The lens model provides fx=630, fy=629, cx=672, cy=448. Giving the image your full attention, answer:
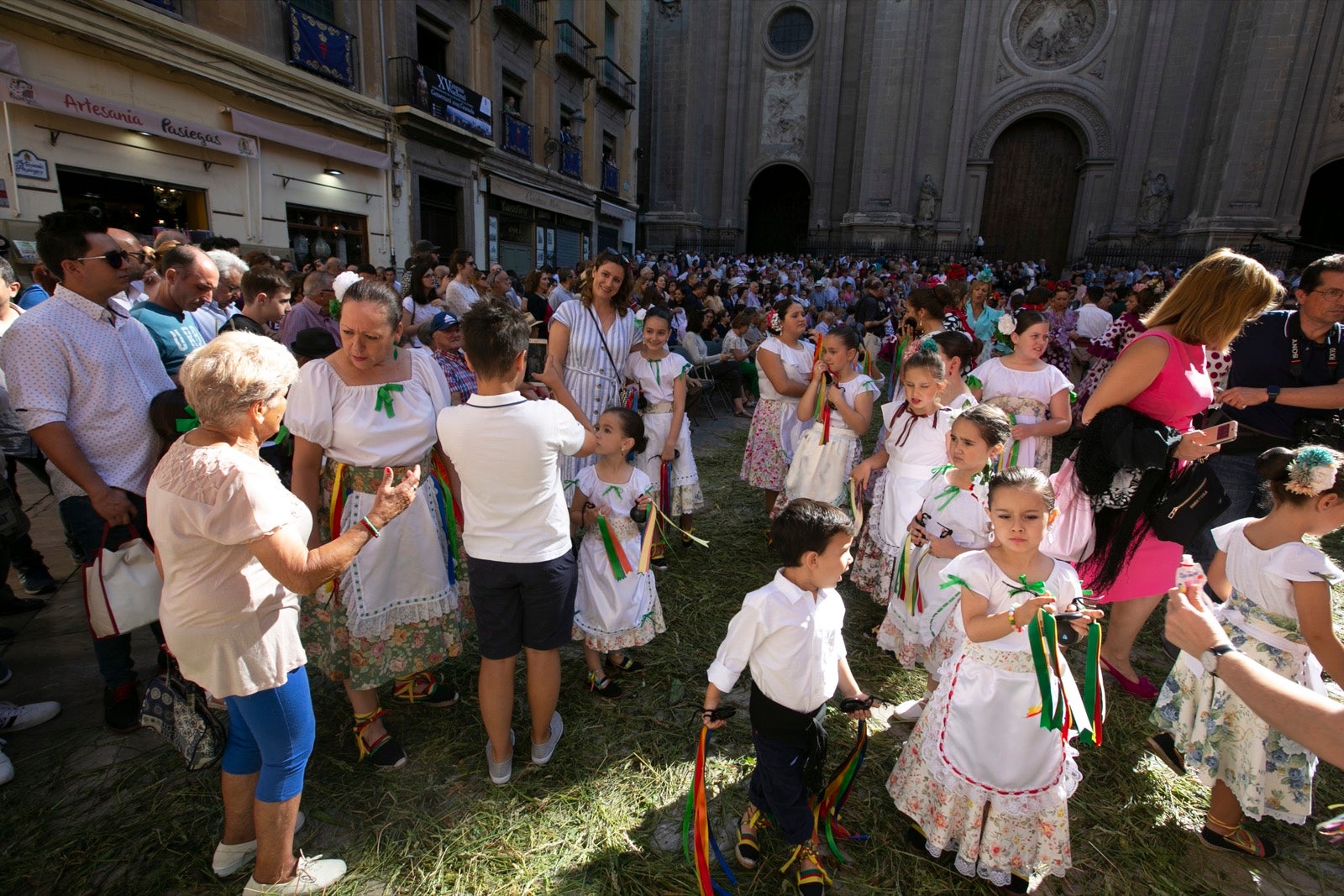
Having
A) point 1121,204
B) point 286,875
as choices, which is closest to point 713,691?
point 286,875

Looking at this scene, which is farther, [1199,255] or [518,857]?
[1199,255]

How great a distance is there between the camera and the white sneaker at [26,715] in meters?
2.66

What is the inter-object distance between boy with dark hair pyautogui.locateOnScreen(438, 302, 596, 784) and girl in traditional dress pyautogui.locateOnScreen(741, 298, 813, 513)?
234 centimetres

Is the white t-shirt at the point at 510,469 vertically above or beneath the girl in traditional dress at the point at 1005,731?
above

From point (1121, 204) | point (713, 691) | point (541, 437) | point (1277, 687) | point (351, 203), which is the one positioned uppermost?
point (1121, 204)

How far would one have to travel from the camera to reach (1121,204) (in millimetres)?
22359

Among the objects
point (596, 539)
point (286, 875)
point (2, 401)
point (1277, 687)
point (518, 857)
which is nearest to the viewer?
point (1277, 687)

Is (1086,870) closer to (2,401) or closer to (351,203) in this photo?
(2,401)

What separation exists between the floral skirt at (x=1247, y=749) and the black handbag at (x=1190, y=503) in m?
0.55

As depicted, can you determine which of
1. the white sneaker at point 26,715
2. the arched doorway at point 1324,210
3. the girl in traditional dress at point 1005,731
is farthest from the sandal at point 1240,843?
the arched doorway at point 1324,210

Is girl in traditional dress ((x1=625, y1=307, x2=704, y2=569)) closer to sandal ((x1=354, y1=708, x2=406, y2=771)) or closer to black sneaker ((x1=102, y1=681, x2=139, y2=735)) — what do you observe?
sandal ((x1=354, y1=708, x2=406, y2=771))

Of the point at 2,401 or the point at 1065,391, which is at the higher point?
the point at 1065,391

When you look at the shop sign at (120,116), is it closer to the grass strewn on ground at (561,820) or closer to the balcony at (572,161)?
the grass strewn on ground at (561,820)

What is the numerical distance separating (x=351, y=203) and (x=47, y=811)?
13.1m
